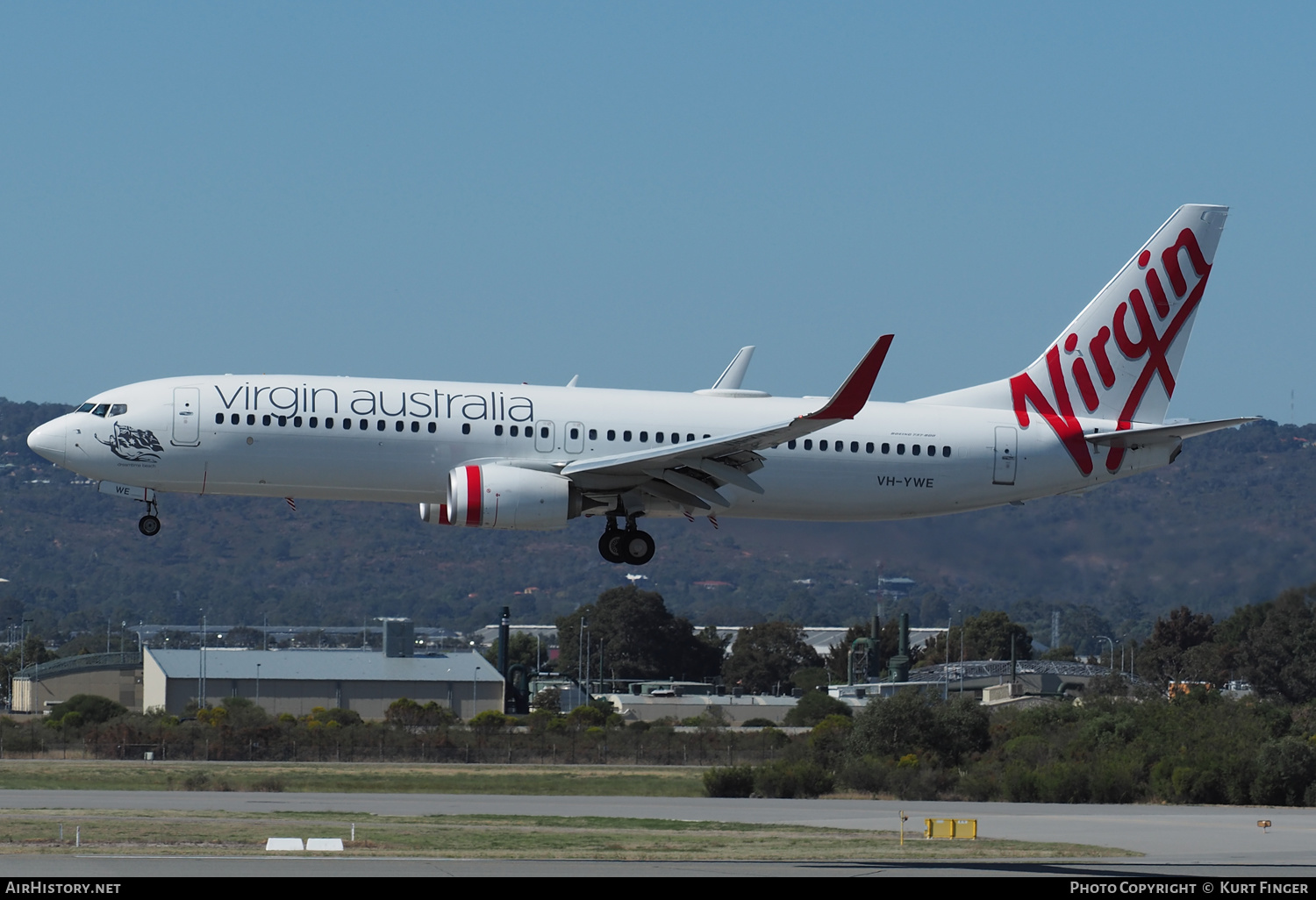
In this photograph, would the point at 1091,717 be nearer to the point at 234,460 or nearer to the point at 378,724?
the point at 378,724

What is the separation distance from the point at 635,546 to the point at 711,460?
292cm

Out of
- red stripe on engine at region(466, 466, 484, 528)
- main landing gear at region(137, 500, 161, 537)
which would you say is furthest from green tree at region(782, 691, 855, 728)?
main landing gear at region(137, 500, 161, 537)

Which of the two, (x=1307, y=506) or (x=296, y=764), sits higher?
(x=1307, y=506)

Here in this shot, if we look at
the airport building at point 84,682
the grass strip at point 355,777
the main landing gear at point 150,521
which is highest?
the main landing gear at point 150,521

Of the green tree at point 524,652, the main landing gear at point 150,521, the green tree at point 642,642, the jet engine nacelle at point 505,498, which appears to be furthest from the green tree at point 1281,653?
the main landing gear at point 150,521

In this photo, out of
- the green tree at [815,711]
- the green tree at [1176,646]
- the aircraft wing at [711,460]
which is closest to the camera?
the aircraft wing at [711,460]

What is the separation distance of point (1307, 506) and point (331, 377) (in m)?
37.8

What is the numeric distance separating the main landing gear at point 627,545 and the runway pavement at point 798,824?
867 centimetres

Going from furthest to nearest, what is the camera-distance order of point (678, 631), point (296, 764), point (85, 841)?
1. point (678, 631)
2. point (296, 764)
3. point (85, 841)

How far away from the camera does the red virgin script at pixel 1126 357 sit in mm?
42156

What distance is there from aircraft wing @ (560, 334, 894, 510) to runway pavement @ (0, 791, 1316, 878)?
9.07m

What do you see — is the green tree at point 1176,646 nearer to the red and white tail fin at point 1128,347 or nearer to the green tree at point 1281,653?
the green tree at point 1281,653
